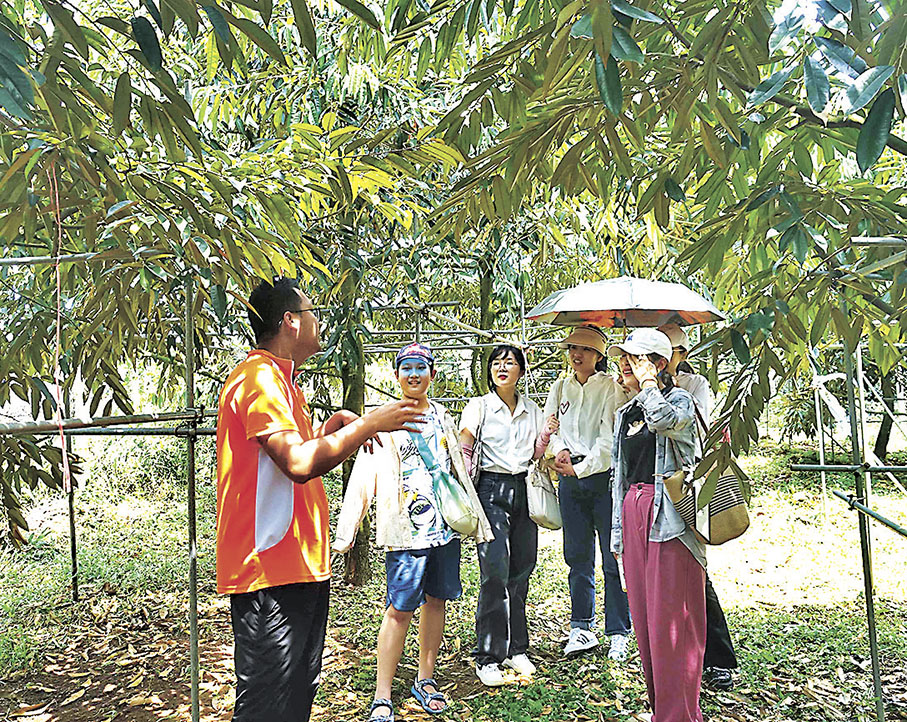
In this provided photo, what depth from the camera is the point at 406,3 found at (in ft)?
4.66

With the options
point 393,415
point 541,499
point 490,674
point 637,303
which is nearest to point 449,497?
point 541,499

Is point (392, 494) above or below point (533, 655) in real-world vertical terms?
above

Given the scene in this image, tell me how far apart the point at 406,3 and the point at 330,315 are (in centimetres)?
262

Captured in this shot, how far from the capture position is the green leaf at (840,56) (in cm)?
103

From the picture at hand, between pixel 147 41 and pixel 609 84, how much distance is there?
0.57 m

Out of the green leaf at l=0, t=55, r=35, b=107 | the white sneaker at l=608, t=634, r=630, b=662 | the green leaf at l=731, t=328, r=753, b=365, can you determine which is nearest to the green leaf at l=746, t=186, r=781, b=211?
the green leaf at l=731, t=328, r=753, b=365

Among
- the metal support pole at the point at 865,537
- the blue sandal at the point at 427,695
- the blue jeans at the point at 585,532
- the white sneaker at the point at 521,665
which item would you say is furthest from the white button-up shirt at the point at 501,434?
the metal support pole at the point at 865,537

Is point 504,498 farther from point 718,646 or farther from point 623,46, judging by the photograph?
point 623,46

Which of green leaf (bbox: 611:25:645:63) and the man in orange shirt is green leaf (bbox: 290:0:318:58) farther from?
the man in orange shirt

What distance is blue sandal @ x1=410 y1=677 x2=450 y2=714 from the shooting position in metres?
3.52

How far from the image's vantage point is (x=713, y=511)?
289cm

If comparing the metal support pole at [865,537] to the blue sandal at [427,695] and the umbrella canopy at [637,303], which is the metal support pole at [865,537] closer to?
the umbrella canopy at [637,303]

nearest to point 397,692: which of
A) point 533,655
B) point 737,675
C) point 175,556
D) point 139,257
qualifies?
point 533,655

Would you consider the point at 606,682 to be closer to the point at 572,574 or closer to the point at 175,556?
the point at 572,574
